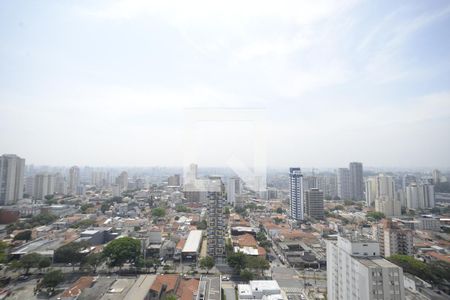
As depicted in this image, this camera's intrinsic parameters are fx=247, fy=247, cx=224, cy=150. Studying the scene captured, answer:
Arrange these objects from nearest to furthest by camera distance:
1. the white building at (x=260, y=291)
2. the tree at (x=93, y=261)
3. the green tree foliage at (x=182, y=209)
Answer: the white building at (x=260, y=291)
the tree at (x=93, y=261)
the green tree foliage at (x=182, y=209)

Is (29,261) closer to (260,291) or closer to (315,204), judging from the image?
(260,291)

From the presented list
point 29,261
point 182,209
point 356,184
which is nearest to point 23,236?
point 29,261

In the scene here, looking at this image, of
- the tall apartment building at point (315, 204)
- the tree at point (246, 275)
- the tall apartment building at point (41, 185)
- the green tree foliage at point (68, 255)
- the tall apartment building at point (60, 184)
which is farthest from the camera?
the tall apartment building at point (60, 184)

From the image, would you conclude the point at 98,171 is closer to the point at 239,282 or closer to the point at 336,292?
the point at 239,282

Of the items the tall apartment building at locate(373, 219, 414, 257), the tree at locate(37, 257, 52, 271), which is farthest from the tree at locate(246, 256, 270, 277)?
the tree at locate(37, 257, 52, 271)

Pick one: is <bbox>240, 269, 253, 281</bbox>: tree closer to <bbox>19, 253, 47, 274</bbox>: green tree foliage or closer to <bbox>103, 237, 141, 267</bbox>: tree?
<bbox>103, 237, 141, 267</bbox>: tree

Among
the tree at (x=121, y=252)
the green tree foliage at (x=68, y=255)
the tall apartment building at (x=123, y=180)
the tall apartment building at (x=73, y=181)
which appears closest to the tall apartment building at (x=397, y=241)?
the tree at (x=121, y=252)

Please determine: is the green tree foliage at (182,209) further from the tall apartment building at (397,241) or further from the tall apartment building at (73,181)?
the tall apartment building at (73,181)
